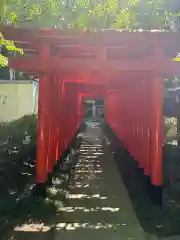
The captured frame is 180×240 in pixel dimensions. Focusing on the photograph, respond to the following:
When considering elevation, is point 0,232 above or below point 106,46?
below

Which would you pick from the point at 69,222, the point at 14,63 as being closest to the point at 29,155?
the point at 14,63

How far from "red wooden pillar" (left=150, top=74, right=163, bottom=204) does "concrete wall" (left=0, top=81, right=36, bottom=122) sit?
880 centimetres

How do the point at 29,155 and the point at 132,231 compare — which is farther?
the point at 29,155

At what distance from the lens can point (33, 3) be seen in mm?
5277

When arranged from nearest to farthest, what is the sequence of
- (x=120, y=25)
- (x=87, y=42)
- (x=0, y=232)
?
1. (x=0, y=232)
2. (x=87, y=42)
3. (x=120, y=25)

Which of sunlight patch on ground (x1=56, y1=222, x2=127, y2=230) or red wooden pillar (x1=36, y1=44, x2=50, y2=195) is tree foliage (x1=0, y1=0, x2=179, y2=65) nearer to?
red wooden pillar (x1=36, y1=44, x2=50, y2=195)

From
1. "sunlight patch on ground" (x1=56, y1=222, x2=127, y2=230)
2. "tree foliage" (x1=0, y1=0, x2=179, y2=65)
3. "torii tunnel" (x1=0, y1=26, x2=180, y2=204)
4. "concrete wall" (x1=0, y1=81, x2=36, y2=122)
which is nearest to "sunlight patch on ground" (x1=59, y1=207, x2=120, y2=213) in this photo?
"sunlight patch on ground" (x1=56, y1=222, x2=127, y2=230)

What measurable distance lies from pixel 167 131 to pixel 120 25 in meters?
8.65

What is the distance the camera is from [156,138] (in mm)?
5918

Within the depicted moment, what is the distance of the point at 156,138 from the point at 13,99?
30.1ft

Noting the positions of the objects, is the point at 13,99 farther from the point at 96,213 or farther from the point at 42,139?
the point at 96,213

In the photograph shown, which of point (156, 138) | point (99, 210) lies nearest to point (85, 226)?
point (99, 210)

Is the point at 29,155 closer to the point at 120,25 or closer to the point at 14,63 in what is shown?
the point at 14,63

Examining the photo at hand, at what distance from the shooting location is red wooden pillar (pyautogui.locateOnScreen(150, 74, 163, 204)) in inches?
230
